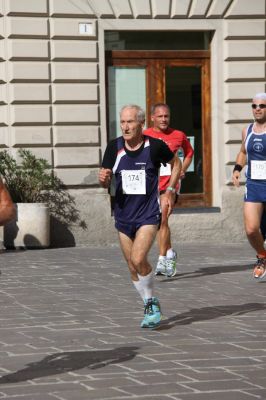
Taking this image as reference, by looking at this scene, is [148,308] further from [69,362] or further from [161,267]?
[161,267]

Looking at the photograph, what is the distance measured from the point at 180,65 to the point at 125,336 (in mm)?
9940

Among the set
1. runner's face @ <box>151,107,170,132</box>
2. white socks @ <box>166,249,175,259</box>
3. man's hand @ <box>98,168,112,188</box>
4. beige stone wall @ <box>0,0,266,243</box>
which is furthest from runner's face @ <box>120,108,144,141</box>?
beige stone wall @ <box>0,0,266,243</box>

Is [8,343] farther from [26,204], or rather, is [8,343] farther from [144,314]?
[26,204]

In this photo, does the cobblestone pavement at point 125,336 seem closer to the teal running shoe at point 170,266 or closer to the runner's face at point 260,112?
the teal running shoe at point 170,266

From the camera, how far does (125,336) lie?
7.86m

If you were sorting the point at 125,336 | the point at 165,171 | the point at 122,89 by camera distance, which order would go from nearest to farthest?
the point at 125,336, the point at 165,171, the point at 122,89

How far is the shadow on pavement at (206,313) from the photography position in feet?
28.1

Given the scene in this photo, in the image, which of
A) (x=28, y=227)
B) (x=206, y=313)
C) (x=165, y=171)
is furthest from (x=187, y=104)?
(x=206, y=313)

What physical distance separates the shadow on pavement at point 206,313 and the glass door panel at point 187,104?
8.01 m

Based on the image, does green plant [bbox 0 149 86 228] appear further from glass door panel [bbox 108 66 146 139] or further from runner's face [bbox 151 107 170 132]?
runner's face [bbox 151 107 170 132]

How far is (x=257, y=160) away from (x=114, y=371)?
5160 millimetres

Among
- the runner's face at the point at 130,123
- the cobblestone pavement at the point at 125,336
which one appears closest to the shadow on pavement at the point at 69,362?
the cobblestone pavement at the point at 125,336

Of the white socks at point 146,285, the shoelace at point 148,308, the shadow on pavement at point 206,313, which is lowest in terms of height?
the shadow on pavement at point 206,313

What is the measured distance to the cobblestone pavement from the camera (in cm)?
606
